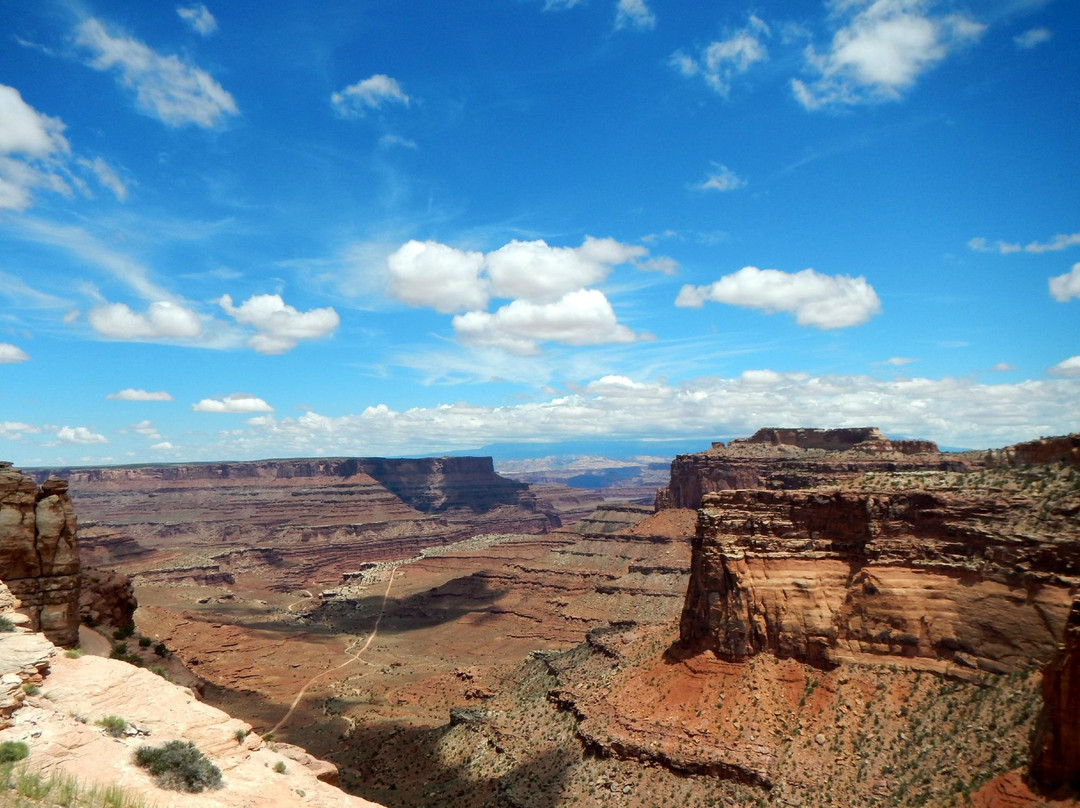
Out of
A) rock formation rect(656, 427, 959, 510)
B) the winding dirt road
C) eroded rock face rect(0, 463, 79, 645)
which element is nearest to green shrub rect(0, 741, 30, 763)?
eroded rock face rect(0, 463, 79, 645)

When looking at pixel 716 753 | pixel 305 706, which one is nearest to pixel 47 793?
pixel 716 753

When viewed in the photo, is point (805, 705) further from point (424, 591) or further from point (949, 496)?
point (424, 591)

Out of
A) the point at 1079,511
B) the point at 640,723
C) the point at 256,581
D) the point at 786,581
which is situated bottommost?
the point at 256,581

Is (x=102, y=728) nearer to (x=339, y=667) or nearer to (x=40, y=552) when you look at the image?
(x=40, y=552)

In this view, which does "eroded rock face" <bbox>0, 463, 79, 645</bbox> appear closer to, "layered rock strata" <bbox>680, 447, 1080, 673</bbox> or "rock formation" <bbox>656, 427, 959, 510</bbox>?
"layered rock strata" <bbox>680, 447, 1080, 673</bbox>

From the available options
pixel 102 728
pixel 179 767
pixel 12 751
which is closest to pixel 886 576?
pixel 179 767

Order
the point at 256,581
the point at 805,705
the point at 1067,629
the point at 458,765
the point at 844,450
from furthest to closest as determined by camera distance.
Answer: the point at 256,581 < the point at 844,450 < the point at 458,765 < the point at 805,705 < the point at 1067,629
